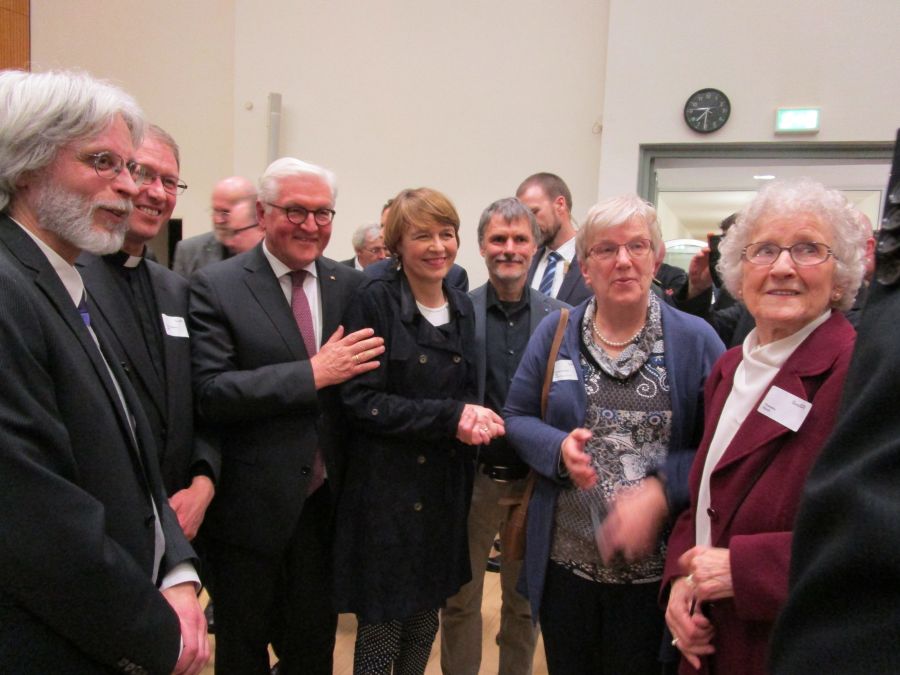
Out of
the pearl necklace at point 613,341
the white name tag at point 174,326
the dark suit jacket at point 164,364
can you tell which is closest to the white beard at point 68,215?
the dark suit jacket at point 164,364

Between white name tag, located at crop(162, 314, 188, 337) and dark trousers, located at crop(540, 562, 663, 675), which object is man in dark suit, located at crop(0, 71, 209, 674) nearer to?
white name tag, located at crop(162, 314, 188, 337)

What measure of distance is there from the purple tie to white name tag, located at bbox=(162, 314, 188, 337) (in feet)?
1.10

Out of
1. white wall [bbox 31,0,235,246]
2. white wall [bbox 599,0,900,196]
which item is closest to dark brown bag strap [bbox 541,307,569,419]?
white wall [bbox 599,0,900,196]

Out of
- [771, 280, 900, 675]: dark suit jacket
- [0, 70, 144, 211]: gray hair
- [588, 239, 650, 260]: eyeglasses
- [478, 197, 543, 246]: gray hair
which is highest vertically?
[0, 70, 144, 211]: gray hair

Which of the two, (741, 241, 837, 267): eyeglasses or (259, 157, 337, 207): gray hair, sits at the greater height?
(259, 157, 337, 207): gray hair

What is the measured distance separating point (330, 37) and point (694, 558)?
5.99 meters

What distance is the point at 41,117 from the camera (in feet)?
3.73

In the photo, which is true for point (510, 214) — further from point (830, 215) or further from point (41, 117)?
point (41, 117)

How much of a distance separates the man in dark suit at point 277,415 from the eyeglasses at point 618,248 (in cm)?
71

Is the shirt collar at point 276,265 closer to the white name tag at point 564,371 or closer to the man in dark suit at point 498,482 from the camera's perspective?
the man in dark suit at point 498,482

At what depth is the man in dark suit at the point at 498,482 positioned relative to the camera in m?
2.25

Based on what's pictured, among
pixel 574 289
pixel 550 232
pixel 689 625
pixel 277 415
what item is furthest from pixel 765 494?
pixel 550 232

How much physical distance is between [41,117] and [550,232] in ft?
8.82

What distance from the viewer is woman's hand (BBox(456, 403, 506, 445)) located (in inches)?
71.4
